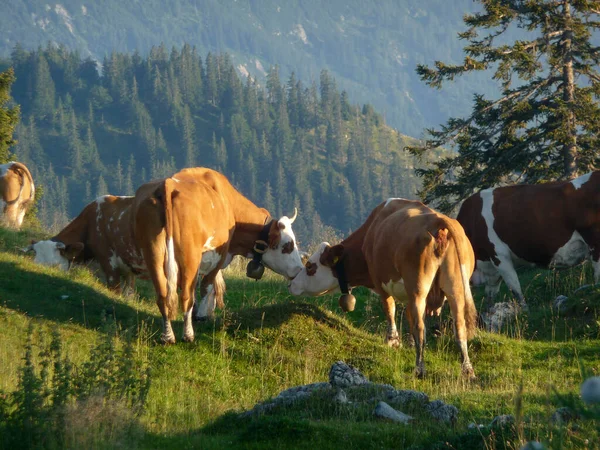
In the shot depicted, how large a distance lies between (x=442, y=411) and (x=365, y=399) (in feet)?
3.21

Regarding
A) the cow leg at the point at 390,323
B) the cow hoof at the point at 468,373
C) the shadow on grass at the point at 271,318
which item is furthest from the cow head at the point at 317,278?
the cow hoof at the point at 468,373

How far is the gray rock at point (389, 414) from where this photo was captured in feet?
29.4

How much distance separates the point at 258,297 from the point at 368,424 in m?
8.97

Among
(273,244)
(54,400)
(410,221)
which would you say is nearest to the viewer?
(54,400)

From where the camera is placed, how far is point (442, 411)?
30.1 ft

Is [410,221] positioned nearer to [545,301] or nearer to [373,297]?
[373,297]

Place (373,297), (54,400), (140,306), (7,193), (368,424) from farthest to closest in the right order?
(7,193) < (373,297) < (140,306) < (368,424) < (54,400)

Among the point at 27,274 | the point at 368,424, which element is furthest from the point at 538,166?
the point at 368,424

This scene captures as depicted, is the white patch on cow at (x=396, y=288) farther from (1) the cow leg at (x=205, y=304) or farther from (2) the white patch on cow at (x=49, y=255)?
(2) the white patch on cow at (x=49, y=255)

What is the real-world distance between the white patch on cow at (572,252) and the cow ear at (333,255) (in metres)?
4.30

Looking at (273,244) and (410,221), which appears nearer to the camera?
(410,221)

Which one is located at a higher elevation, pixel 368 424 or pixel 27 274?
pixel 27 274

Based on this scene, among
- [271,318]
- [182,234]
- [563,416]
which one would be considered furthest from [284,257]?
[563,416]

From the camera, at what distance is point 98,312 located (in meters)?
13.7
